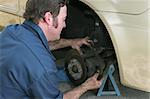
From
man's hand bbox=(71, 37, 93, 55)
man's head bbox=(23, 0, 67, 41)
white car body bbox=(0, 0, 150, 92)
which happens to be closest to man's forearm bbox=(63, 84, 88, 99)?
man's head bbox=(23, 0, 67, 41)

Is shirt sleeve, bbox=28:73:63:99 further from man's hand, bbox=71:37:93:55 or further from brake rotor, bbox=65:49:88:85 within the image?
brake rotor, bbox=65:49:88:85

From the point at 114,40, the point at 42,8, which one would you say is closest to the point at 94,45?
the point at 114,40

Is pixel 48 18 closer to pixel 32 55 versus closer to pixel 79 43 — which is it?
pixel 32 55

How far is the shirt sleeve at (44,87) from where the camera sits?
166 centimetres

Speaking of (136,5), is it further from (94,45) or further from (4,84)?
(4,84)

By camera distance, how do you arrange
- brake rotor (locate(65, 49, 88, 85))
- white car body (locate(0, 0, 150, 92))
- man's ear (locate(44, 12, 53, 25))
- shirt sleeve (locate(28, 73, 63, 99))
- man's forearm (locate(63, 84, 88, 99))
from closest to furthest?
1. shirt sleeve (locate(28, 73, 63, 99))
2. man's ear (locate(44, 12, 53, 25))
3. man's forearm (locate(63, 84, 88, 99))
4. white car body (locate(0, 0, 150, 92))
5. brake rotor (locate(65, 49, 88, 85))

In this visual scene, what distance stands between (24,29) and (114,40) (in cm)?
105

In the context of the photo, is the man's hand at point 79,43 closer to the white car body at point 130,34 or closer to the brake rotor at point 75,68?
the brake rotor at point 75,68

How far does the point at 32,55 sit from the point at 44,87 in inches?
6.6

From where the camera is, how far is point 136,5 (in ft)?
8.18

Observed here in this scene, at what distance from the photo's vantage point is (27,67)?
65.7 inches

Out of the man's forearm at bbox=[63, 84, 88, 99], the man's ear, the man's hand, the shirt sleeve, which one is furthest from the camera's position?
the man's hand

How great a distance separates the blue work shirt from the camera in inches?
65.6

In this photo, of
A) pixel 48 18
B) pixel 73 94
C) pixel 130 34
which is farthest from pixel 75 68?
pixel 48 18
